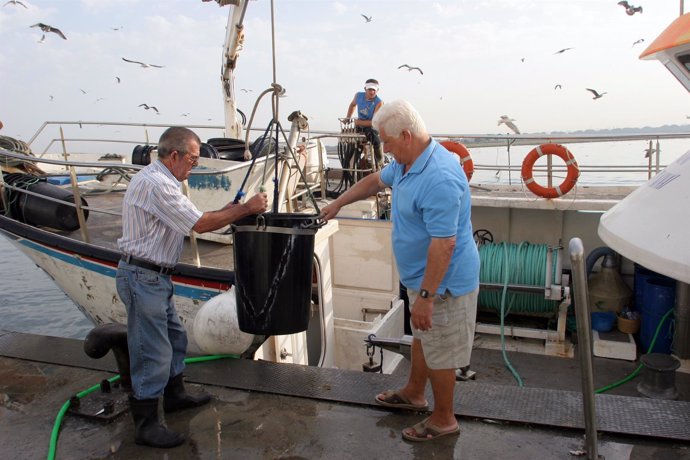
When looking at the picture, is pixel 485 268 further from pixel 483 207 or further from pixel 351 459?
pixel 351 459

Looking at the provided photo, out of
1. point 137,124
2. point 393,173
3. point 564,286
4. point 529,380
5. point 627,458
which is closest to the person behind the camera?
point 627,458

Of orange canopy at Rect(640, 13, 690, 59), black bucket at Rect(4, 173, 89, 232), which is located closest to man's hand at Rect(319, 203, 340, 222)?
orange canopy at Rect(640, 13, 690, 59)

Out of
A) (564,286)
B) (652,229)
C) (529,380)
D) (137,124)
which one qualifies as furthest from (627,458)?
(137,124)

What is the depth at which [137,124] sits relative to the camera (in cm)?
1084

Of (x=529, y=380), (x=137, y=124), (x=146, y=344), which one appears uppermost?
(x=137, y=124)

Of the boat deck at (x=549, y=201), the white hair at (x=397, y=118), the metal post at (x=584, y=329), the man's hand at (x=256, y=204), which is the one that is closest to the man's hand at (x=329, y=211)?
the man's hand at (x=256, y=204)

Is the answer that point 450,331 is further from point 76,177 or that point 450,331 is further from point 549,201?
point 549,201

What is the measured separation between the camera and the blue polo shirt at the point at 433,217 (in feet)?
8.13

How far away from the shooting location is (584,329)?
224 centimetres

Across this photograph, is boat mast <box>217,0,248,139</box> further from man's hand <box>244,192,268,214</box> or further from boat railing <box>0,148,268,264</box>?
man's hand <box>244,192,268,214</box>

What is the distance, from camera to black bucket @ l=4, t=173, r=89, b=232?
5625 mm

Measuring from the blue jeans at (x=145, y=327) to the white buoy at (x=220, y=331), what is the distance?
889 mm

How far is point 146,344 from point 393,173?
1.64 m

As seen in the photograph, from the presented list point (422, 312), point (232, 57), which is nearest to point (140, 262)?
point (422, 312)
